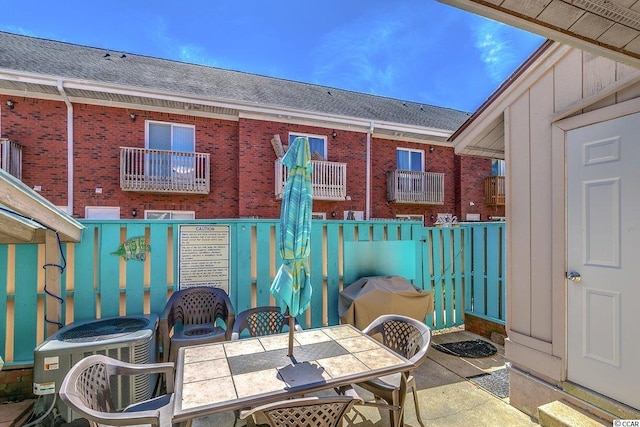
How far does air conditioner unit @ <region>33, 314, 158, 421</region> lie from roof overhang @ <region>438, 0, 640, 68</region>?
348 cm

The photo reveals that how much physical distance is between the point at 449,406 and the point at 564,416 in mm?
938

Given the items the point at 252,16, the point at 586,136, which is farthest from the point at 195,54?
the point at 586,136

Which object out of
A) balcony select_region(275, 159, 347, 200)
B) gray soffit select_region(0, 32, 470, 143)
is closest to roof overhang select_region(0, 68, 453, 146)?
gray soffit select_region(0, 32, 470, 143)

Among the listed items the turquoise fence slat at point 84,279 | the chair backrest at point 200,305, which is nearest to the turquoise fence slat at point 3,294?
the turquoise fence slat at point 84,279

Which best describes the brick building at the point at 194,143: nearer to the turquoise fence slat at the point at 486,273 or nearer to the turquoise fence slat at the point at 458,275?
the turquoise fence slat at the point at 458,275

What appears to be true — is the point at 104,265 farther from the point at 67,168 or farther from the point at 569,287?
the point at 67,168

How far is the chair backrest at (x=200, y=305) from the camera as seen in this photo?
3602mm

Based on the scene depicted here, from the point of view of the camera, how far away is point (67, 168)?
8.23 metres

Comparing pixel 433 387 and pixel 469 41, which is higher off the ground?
pixel 469 41

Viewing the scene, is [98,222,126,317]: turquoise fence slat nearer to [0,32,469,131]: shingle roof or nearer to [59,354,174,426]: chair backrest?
[59,354,174,426]: chair backrest

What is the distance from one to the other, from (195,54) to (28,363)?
510 inches

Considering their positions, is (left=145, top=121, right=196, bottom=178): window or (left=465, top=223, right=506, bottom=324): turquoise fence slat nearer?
(left=465, top=223, right=506, bottom=324): turquoise fence slat

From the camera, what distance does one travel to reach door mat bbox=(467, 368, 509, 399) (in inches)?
129

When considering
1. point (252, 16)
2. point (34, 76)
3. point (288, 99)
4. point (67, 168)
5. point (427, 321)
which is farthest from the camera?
point (288, 99)
